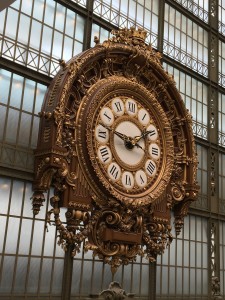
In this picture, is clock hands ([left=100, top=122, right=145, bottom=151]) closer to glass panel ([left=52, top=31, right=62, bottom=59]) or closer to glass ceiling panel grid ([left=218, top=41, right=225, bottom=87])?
glass panel ([left=52, top=31, right=62, bottom=59])

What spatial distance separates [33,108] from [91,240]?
2896 mm

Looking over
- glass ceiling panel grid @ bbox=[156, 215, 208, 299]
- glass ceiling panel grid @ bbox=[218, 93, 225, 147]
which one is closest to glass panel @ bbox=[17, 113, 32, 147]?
glass ceiling panel grid @ bbox=[156, 215, 208, 299]

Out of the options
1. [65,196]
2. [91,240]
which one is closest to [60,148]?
[65,196]

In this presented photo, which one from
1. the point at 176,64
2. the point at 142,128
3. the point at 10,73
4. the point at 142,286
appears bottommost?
the point at 142,286

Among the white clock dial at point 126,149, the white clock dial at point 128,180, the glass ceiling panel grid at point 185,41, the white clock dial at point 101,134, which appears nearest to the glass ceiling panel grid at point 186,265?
the white clock dial at point 128,180

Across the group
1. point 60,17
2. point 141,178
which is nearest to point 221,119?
point 141,178

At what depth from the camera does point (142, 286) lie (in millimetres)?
11312

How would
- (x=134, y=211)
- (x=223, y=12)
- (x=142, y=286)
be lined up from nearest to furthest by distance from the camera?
(x=134, y=211) → (x=142, y=286) → (x=223, y=12)

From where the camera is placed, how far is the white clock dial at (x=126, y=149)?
30.3 feet

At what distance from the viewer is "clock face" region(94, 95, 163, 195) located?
352 inches

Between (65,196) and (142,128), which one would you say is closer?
(65,196)

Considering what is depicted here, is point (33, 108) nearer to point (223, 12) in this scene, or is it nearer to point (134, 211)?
point (134, 211)

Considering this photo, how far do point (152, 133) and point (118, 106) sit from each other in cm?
105

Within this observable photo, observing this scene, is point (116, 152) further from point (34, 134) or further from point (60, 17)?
point (60, 17)
